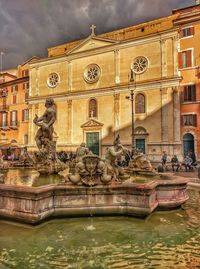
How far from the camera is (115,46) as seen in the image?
94.3ft

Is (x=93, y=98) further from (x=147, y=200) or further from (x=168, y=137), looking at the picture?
(x=147, y=200)

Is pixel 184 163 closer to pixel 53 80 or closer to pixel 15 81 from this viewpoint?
pixel 53 80

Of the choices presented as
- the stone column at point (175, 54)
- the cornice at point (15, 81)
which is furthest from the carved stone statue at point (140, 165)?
the cornice at point (15, 81)

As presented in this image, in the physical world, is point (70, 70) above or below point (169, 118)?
above

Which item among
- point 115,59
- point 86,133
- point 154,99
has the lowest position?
point 86,133

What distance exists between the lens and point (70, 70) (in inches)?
1261

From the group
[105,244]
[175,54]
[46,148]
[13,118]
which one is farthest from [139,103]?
[105,244]

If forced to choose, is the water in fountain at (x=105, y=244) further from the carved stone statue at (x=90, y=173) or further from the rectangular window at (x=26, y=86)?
the rectangular window at (x=26, y=86)

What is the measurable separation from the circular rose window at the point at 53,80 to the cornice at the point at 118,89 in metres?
1.82

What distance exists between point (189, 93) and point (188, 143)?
5.35m

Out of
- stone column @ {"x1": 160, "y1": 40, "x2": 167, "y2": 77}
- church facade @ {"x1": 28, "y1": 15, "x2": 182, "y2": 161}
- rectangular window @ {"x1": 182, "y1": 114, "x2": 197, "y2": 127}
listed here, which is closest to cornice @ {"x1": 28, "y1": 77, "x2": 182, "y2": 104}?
church facade @ {"x1": 28, "y1": 15, "x2": 182, "y2": 161}

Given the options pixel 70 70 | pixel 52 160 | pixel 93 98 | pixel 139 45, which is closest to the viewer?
pixel 52 160

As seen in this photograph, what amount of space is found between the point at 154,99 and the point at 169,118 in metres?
2.87

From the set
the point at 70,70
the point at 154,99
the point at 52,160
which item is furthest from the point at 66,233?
the point at 70,70
